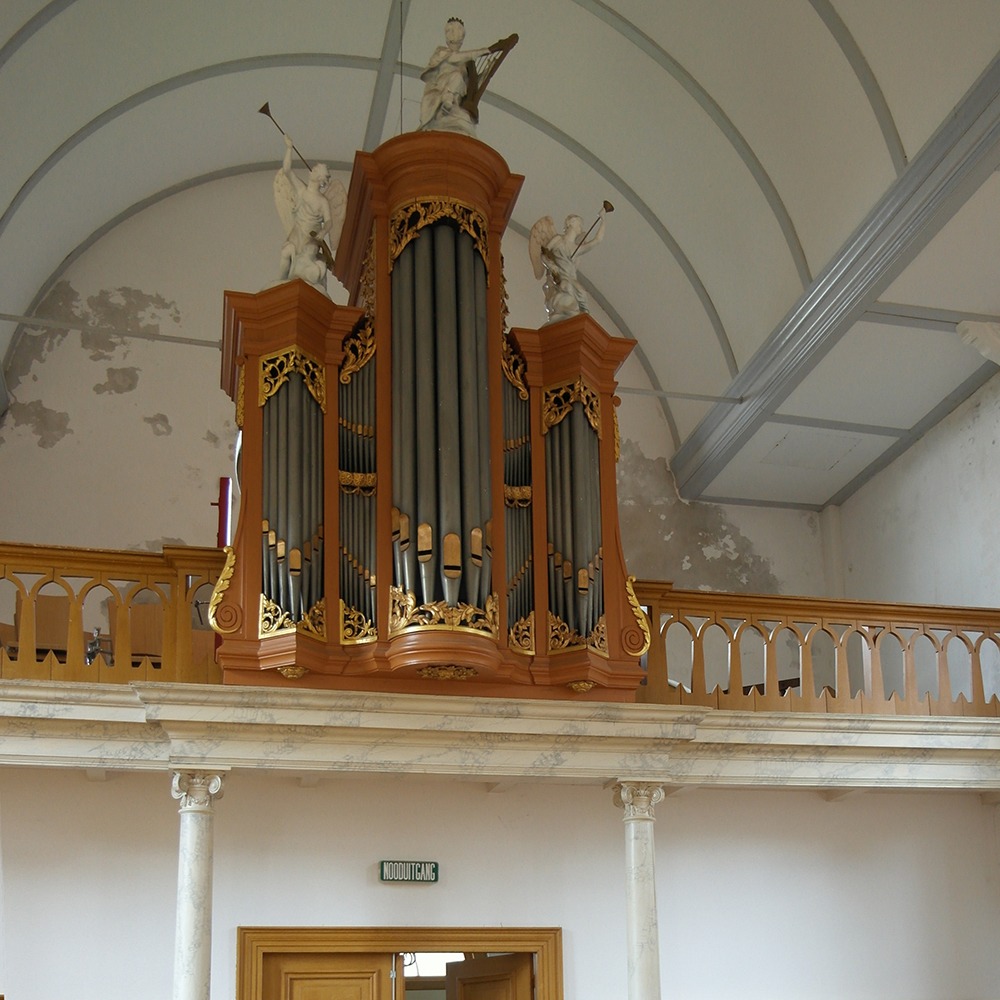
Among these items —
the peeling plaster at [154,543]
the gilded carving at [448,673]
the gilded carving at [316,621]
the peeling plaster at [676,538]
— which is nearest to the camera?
the gilded carving at [316,621]

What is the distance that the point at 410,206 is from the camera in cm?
988

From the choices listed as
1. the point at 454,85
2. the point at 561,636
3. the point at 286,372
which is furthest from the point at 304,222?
the point at 561,636

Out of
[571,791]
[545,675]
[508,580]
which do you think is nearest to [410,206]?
[508,580]

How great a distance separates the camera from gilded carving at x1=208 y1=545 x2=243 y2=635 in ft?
28.9

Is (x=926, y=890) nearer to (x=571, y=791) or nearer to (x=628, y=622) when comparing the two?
(x=571, y=791)

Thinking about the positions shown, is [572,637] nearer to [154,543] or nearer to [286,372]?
[286,372]

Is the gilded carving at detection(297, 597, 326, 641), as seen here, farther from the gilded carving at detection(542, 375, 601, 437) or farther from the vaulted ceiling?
the vaulted ceiling

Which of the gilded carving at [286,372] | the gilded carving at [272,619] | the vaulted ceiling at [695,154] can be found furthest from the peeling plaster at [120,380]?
the gilded carving at [272,619]

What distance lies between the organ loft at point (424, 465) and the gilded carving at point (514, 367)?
2 cm

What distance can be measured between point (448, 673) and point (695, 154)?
5.94m

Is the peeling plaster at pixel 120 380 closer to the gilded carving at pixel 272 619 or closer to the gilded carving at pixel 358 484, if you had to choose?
the gilded carving at pixel 358 484

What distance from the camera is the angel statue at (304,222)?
9.89 meters

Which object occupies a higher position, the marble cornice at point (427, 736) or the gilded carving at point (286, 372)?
the gilded carving at point (286, 372)

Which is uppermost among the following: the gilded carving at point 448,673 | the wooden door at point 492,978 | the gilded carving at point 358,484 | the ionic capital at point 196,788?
the gilded carving at point 358,484
